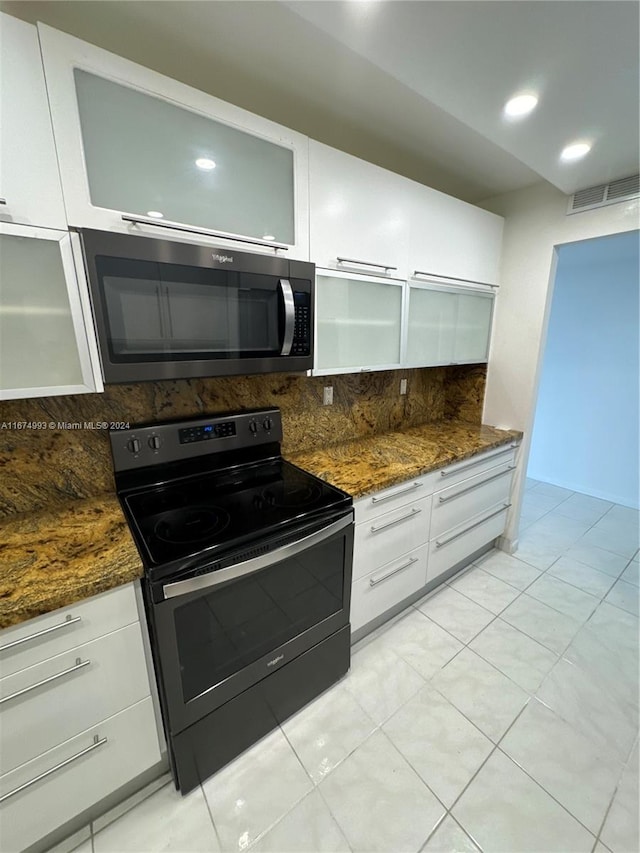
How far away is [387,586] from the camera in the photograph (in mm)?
1782

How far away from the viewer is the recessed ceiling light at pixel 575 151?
150 centimetres

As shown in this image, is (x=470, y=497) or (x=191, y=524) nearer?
(x=191, y=524)

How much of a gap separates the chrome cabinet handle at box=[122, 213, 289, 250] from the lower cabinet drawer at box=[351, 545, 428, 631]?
151cm

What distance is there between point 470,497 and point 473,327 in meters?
1.12

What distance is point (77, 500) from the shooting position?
4.48 feet

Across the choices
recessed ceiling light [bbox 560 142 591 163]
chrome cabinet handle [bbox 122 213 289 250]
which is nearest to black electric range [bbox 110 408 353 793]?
chrome cabinet handle [bbox 122 213 289 250]

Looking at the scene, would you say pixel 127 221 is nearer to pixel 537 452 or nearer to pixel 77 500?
pixel 77 500

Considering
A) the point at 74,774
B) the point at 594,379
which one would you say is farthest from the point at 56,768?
the point at 594,379

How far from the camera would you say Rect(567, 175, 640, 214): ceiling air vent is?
1776 millimetres

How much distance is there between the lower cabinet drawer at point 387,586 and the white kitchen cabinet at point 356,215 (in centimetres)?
147

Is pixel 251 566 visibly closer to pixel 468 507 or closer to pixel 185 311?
pixel 185 311

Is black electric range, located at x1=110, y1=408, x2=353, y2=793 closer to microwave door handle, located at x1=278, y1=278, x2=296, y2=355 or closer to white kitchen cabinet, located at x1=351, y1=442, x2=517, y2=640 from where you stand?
white kitchen cabinet, located at x1=351, y1=442, x2=517, y2=640

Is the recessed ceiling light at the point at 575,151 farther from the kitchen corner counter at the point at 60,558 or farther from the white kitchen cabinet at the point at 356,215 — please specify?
the kitchen corner counter at the point at 60,558

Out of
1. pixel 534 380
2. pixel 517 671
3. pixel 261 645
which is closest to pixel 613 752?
pixel 517 671
